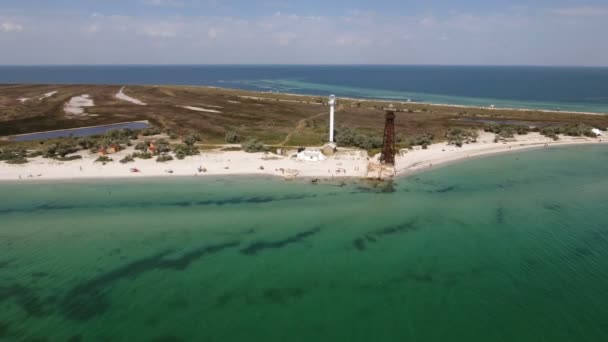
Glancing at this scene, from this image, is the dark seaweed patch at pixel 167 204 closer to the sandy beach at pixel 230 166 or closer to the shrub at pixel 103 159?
the sandy beach at pixel 230 166

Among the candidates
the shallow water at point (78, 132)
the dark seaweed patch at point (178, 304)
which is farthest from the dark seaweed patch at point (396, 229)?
the shallow water at point (78, 132)

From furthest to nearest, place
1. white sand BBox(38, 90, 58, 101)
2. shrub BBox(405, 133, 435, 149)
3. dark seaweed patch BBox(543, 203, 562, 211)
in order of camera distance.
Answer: white sand BBox(38, 90, 58, 101), shrub BBox(405, 133, 435, 149), dark seaweed patch BBox(543, 203, 562, 211)

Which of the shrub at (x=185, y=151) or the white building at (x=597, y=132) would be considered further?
the white building at (x=597, y=132)

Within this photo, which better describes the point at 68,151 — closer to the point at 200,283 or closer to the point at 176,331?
the point at 200,283

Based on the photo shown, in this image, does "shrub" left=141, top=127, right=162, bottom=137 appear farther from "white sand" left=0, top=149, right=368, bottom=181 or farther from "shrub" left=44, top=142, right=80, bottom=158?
"white sand" left=0, top=149, right=368, bottom=181

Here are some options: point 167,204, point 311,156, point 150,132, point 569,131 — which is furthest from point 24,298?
point 569,131

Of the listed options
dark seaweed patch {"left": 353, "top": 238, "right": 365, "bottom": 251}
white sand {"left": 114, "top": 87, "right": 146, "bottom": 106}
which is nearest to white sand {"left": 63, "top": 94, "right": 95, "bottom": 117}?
white sand {"left": 114, "top": 87, "right": 146, "bottom": 106}

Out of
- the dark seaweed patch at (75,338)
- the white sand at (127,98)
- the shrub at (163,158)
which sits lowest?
the dark seaweed patch at (75,338)
